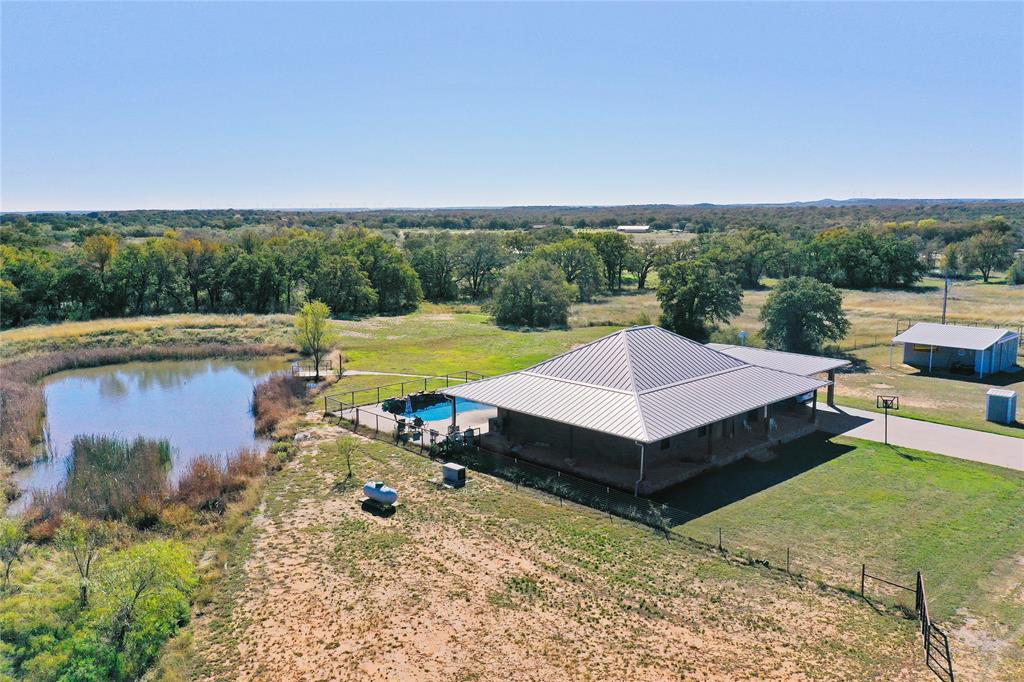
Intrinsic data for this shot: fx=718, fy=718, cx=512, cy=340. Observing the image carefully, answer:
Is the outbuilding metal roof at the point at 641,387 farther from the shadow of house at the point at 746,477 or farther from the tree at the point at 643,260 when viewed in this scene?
the tree at the point at 643,260

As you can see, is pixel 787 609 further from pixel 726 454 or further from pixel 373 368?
pixel 373 368

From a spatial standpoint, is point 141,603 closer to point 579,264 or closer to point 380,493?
point 380,493

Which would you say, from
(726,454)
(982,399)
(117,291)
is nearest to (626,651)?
(726,454)

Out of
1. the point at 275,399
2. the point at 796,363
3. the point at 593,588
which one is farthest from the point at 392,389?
the point at 593,588

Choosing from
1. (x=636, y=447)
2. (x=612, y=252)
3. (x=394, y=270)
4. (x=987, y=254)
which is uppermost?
→ (x=612, y=252)

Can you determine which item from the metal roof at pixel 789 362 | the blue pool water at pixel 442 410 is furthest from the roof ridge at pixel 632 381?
the blue pool water at pixel 442 410

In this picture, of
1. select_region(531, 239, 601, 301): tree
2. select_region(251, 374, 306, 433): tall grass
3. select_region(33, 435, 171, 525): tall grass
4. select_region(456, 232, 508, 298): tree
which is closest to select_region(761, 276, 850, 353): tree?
select_region(251, 374, 306, 433): tall grass

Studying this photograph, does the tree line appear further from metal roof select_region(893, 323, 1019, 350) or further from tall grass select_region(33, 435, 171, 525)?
tall grass select_region(33, 435, 171, 525)
